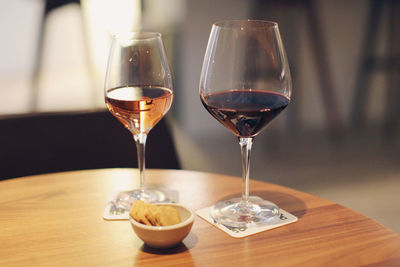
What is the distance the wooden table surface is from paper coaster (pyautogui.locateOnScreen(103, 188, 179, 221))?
10mm

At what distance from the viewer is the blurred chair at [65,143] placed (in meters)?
1.33

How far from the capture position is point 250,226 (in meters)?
0.75

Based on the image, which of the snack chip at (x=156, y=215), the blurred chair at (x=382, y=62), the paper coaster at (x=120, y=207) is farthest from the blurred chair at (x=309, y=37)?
the snack chip at (x=156, y=215)

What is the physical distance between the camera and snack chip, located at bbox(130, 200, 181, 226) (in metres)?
0.68

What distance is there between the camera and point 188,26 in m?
2.43

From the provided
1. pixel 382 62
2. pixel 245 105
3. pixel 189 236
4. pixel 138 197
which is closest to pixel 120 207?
pixel 138 197

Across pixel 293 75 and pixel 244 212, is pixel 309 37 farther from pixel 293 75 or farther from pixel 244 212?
pixel 244 212

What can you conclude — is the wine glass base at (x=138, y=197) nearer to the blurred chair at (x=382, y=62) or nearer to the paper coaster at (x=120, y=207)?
the paper coaster at (x=120, y=207)

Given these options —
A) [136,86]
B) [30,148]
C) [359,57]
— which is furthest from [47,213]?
[359,57]

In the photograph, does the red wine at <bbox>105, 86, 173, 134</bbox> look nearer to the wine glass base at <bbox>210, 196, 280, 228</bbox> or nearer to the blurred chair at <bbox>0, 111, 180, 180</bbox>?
the wine glass base at <bbox>210, 196, 280, 228</bbox>

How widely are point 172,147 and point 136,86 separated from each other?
2.18 feet

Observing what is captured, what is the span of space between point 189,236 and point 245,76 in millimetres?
230

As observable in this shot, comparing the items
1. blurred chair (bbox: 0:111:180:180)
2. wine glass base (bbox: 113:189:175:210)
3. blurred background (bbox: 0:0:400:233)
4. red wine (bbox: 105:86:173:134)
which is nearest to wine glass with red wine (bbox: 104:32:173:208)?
red wine (bbox: 105:86:173:134)

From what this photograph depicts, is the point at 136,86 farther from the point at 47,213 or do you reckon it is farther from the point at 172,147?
the point at 172,147
